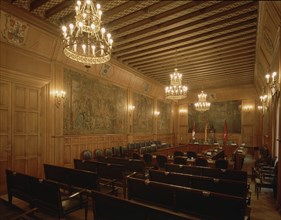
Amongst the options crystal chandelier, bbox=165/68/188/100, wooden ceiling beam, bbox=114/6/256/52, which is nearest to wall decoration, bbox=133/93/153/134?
crystal chandelier, bbox=165/68/188/100

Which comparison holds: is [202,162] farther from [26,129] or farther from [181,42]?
[26,129]

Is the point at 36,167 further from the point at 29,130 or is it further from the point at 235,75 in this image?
the point at 235,75

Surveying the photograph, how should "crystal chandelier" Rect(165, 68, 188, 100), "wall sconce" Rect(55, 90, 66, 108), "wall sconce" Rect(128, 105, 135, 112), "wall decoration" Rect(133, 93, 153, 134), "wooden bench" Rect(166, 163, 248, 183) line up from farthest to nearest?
"wall decoration" Rect(133, 93, 153, 134) < "wall sconce" Rect(128, 105, 135, 112) < "crystal chandelier" Rect(165, 68, 188, 100) < "wall sconce" Rect(55, 90, 66, 108) < "wooden bench" Rect(166, 163, 248, 183)

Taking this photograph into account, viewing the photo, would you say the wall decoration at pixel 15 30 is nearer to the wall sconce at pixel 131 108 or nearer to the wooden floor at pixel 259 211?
the wooden floor at pixel 259 211

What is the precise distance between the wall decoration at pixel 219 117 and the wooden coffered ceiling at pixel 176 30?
15.4 feet

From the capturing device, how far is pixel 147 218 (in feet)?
6.74

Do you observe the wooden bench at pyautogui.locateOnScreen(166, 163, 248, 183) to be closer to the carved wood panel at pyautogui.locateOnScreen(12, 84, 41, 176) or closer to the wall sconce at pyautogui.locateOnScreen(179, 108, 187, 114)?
the carved wood panel at pyautogui.locateOnScreen(12, 84, 41, 176)

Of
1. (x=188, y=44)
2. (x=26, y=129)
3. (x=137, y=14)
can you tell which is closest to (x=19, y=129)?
(x=26, y=129)

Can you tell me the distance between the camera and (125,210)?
2.16 metres

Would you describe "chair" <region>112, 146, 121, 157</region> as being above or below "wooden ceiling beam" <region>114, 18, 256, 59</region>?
below

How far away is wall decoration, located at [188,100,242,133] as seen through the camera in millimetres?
14141

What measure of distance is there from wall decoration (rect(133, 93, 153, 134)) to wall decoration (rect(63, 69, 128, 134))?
1.12 m

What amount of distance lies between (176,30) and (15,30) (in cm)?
480

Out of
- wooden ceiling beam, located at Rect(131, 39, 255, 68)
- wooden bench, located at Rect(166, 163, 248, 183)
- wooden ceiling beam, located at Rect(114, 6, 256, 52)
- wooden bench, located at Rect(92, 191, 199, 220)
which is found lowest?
wooden bench, located at Rect(166, 163, 248, 183)
